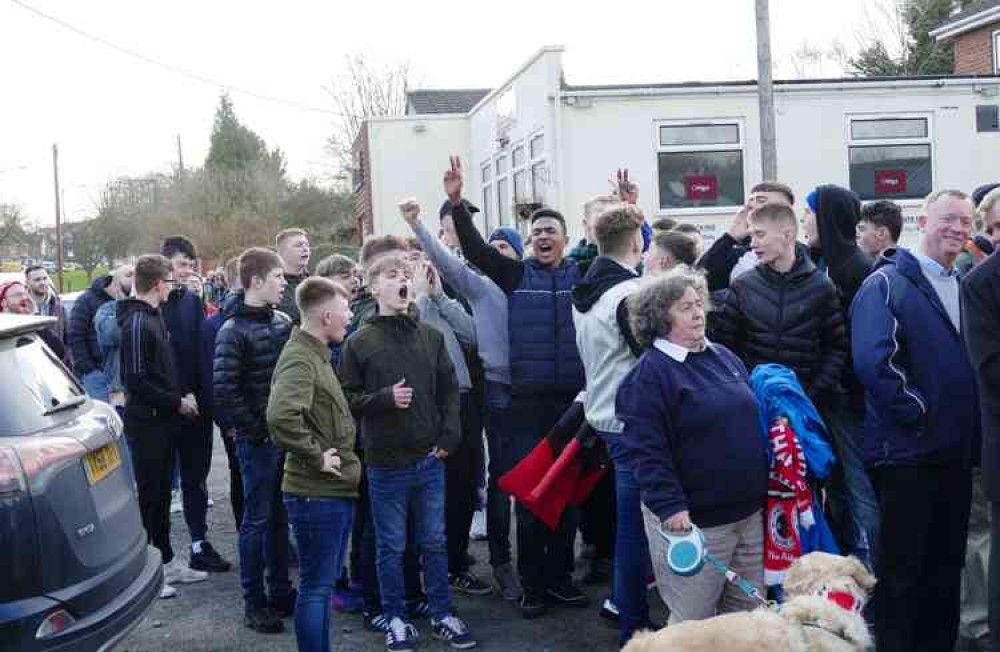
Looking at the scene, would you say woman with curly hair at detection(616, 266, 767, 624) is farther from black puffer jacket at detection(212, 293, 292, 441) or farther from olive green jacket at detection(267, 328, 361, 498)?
black puffer jacket at detection(212, 293, 292, 441)

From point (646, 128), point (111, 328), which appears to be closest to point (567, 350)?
point (111, 328)

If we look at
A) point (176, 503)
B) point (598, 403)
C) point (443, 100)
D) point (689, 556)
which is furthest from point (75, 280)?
point (689, 556)

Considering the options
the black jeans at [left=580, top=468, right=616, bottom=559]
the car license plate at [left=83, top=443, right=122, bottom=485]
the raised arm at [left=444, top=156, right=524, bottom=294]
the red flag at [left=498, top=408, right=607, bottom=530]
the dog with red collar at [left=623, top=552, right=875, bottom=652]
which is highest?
the raised arm at [left=444, top=156, right=524, bottom=294]

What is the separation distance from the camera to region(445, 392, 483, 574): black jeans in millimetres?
6652

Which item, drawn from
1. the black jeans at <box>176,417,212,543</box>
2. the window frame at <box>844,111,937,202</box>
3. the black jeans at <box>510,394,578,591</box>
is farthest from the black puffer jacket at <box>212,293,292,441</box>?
the window frame at <box>844,111,937,202</box>

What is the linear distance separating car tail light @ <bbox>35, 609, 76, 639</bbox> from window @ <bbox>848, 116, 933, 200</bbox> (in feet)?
55.4

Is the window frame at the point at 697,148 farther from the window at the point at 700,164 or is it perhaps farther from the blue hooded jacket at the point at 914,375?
the blue hooded jacket at the point at 914,375

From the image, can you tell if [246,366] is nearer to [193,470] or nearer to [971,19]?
[193,470]

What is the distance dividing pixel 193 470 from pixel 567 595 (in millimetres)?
3071

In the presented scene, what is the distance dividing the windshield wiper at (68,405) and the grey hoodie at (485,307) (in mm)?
2221

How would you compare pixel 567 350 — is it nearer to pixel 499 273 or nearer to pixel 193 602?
pixel 499 273

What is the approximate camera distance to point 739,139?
18156mm

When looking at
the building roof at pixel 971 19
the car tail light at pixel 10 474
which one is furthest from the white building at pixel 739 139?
the car tail light at pixel 10 474

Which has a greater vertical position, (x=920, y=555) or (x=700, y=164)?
(x=700, y=164)
